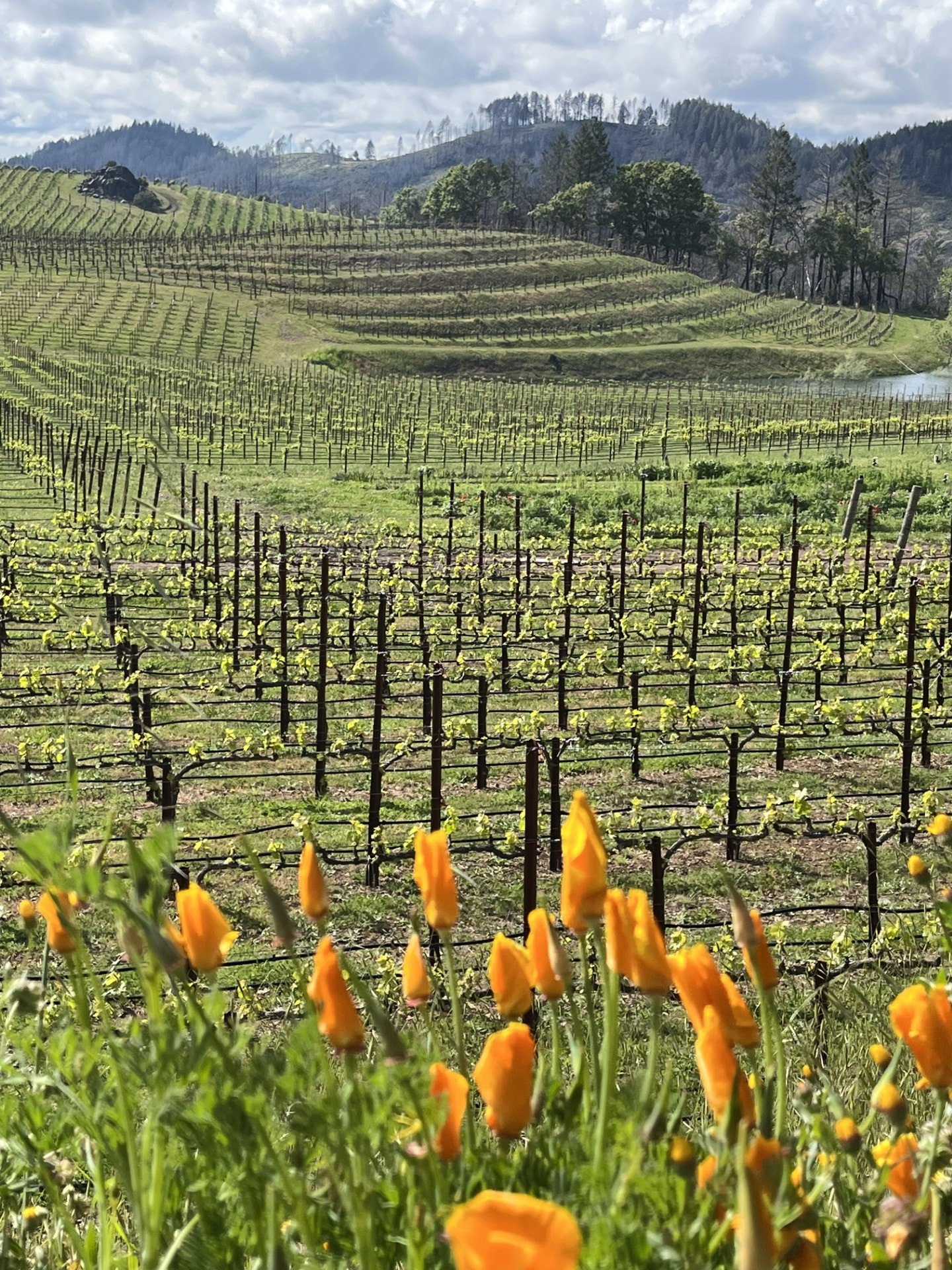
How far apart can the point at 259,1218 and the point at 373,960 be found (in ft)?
16.0

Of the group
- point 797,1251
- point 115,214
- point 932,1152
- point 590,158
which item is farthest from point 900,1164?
point 590,158

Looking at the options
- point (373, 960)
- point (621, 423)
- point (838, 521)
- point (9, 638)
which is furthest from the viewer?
point (621, 423)

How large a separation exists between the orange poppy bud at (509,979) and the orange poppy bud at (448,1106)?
0.45 feet

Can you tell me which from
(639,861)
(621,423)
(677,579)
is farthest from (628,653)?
(621,423)

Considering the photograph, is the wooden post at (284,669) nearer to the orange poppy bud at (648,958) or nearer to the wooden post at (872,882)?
the wooden post at (872,882)

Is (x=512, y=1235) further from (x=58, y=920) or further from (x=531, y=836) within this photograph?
(x=531, y=836)

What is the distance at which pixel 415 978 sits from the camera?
1294mm

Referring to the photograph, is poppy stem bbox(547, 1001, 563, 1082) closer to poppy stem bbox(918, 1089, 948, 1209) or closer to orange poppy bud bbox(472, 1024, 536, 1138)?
orange poppy bud bbox(472, 1024, 536, 1138)

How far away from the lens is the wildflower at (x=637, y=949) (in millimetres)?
1096

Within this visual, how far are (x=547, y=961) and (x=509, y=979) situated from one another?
55 mm

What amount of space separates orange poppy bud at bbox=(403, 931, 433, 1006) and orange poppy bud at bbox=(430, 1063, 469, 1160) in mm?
A: 155

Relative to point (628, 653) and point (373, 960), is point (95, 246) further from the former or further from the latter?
point (373, 960)

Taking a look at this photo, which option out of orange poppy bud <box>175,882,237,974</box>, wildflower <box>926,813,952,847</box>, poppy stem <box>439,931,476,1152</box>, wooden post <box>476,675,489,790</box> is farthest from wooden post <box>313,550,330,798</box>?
orange poppy bud <box>175,882,237,974</box>

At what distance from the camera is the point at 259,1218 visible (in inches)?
40.4
